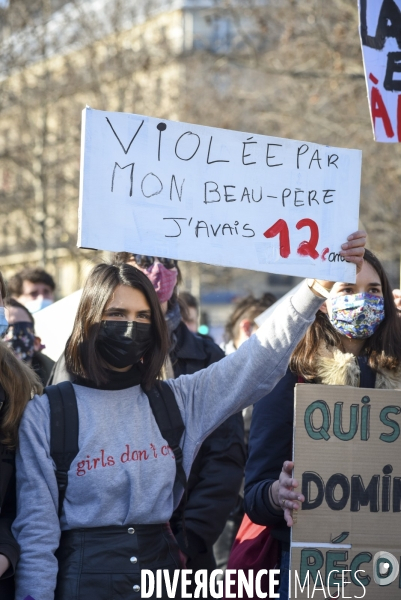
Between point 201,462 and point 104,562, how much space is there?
4.13 ft

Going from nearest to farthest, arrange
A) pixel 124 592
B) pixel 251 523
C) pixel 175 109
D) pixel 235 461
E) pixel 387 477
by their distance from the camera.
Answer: pixel 124 592 < pixel 387 477 < pixel 251 523 < pixel 235 461 < pixel 175 109

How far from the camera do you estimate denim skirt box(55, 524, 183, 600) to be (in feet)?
9.53

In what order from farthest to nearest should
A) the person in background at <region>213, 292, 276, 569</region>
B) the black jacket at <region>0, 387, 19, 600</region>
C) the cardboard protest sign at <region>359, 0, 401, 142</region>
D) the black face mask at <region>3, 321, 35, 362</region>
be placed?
1. the person in background at <region>213, 292, 276, 569</region>
2. the black face mask at <region>3, 321, 35, 362</region>
3. the cardboard protest sign at <region>359, 0, 401, 142</region>
4. the black jacket at <region>0, 387, 19, 600</region>

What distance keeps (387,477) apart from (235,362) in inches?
26.0

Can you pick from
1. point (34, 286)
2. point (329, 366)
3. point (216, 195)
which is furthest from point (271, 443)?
point (34, 286)

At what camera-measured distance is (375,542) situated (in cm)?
307

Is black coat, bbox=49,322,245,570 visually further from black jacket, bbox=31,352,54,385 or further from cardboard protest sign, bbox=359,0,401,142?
cardboard protest sign, bbox=359,0,401,142

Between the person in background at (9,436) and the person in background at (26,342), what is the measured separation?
151 centimetres

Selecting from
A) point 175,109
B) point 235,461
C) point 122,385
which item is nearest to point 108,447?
point 122,385

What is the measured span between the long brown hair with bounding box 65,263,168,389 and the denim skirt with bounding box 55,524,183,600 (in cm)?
51

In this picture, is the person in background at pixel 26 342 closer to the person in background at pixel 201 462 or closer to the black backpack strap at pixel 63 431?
the person in background at pixel 201 462

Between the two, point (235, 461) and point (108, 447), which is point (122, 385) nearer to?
point (108, 447)

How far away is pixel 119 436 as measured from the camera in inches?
121

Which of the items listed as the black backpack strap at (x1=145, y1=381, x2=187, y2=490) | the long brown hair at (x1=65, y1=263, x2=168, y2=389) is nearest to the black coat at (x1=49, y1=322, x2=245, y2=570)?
the long brown hair at (x1=65, y1=263, x2=168, y2=389)
